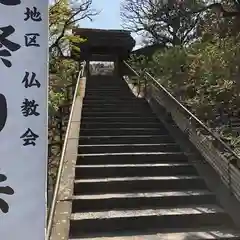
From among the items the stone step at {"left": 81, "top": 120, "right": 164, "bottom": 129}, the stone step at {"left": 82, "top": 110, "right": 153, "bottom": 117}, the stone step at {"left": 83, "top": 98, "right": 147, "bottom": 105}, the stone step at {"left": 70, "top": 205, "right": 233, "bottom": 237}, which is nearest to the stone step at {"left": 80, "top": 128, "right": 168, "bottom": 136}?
the stone step at {"left": 81, "top": 120, "right": 164, "bottom": 129}

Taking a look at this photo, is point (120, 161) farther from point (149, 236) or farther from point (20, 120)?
point (20, 120)

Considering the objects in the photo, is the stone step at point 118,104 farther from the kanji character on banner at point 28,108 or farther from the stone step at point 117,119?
the kanji character on banner at point 28,108

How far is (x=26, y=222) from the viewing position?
2371 mm

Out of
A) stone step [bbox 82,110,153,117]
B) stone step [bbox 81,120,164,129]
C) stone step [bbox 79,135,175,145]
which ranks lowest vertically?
stone step [bbox 79,135,175,145]

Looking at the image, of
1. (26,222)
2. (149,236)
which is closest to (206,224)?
(149,236)

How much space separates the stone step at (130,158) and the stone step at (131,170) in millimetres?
247

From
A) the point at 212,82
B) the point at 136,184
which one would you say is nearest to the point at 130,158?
the point at 136,184

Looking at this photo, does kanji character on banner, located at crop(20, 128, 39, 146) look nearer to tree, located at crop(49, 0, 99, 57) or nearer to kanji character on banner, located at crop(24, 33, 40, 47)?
kanji character on banner, located at crop(24, 33, 40, 47)

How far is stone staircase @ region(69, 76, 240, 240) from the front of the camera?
18.1 ft

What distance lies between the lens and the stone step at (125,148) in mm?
7965

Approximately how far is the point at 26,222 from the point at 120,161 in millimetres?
5160

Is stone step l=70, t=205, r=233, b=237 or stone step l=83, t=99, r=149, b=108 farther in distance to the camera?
stone step l=83, t=99, r=149, b=108

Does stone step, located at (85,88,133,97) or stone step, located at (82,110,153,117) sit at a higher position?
stone step, located at (85,88,133,97)

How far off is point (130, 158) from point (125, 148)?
49cm
